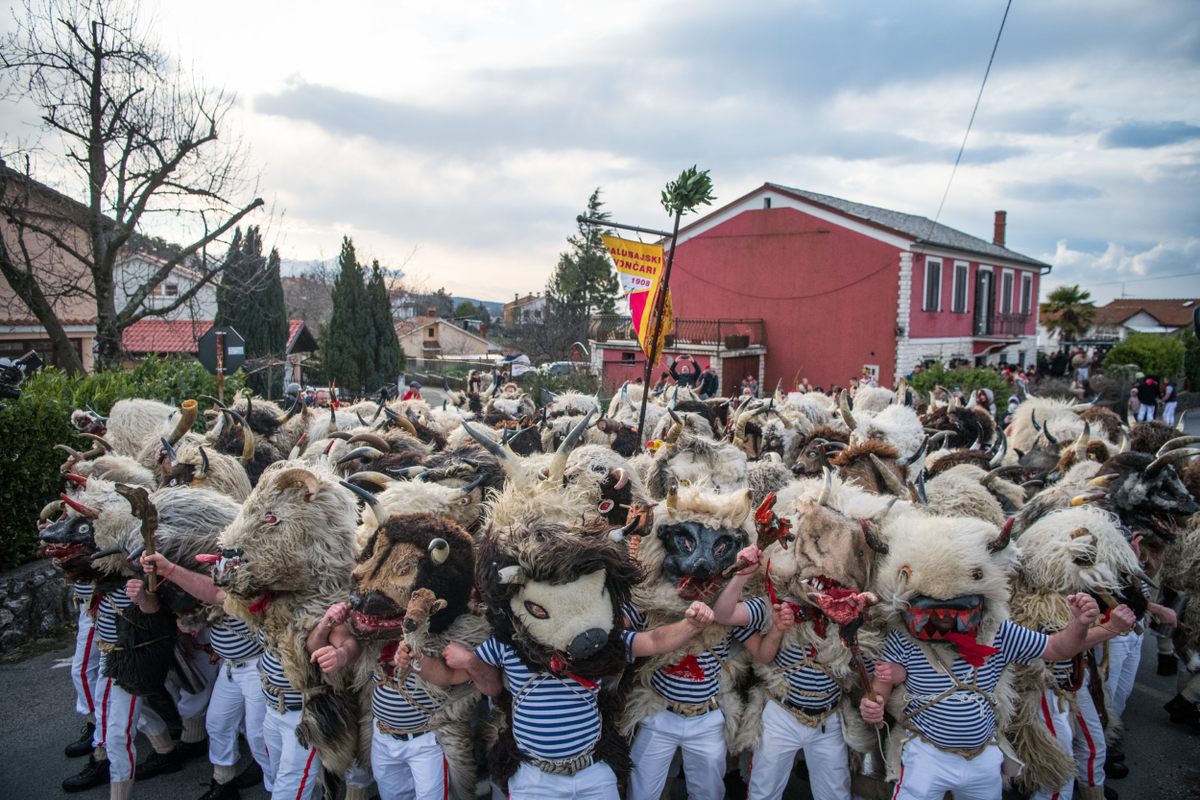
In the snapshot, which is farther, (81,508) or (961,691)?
(81,508)

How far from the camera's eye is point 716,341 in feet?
83.3

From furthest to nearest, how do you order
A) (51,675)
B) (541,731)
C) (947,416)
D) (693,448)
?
(947,416) → (51,675) → (693,448) → (541,731)

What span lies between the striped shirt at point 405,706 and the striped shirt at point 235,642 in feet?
3.65

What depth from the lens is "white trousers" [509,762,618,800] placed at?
3135mm

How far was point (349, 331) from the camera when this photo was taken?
25469 mm

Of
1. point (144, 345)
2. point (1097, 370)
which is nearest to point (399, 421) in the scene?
point (144, 345)

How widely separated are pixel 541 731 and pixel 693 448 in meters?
2.45

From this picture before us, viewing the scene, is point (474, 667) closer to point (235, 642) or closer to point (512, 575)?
point (512, 575)

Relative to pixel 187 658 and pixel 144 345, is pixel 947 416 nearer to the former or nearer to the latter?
pixel 187 658

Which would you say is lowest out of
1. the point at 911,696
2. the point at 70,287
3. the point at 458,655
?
the point at 911,696

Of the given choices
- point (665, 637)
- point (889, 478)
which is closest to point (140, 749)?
point (665, 637)

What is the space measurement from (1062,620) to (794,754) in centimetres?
159

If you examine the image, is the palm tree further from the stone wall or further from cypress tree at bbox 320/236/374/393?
the stone wall

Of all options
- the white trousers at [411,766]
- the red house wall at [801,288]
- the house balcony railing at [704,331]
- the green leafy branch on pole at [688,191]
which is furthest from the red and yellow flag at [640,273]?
the red house wall at [801,288]
